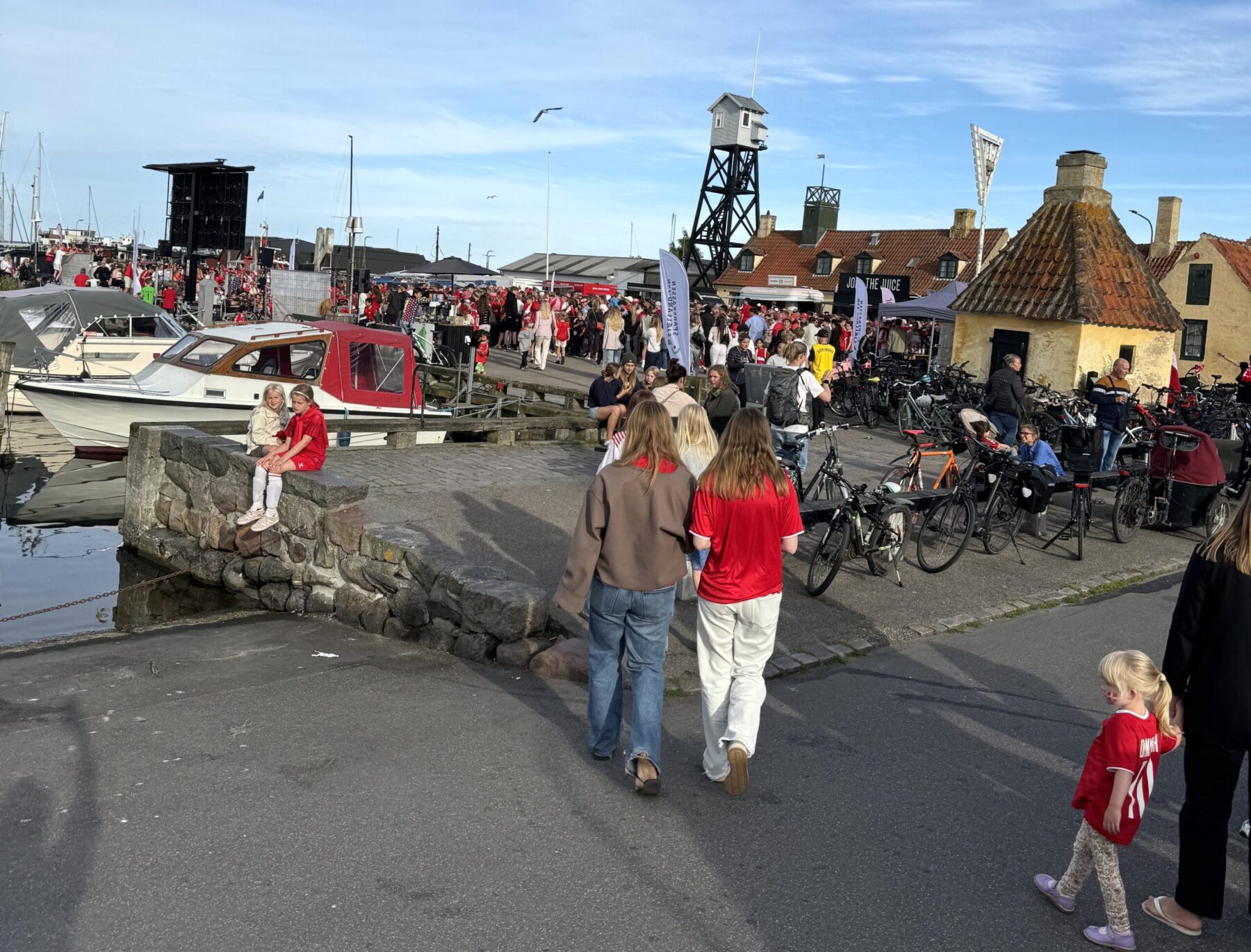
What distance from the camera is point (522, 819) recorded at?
5.20 meters

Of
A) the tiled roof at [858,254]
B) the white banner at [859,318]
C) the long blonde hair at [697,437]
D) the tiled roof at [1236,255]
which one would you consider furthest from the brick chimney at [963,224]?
the long blonde hair at [697,437]

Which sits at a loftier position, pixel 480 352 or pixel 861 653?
pixel 480 352

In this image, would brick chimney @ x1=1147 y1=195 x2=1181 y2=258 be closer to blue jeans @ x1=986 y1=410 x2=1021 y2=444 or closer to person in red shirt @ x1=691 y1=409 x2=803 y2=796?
blue jeans @ x1=986 y1=410 x2=1021 y2=444

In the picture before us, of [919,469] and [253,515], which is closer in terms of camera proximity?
[253,515]

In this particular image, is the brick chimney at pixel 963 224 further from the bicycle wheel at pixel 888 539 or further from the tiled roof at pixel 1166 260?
the bicycle wheel at pixel 888 539

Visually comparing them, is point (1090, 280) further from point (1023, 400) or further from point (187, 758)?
point (187, 758)

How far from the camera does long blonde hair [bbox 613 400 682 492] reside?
5605 millimetres

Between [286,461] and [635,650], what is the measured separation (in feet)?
20.4

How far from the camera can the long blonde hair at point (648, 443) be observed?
5.61m

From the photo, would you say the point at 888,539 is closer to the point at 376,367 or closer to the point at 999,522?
the point at 999,522

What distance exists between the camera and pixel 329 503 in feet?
33.5

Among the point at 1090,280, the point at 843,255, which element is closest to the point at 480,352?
the point at 1090,280

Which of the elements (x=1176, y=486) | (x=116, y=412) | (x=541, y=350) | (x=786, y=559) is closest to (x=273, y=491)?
(x=786, y=559)

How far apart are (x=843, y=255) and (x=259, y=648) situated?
67523 millimetres
